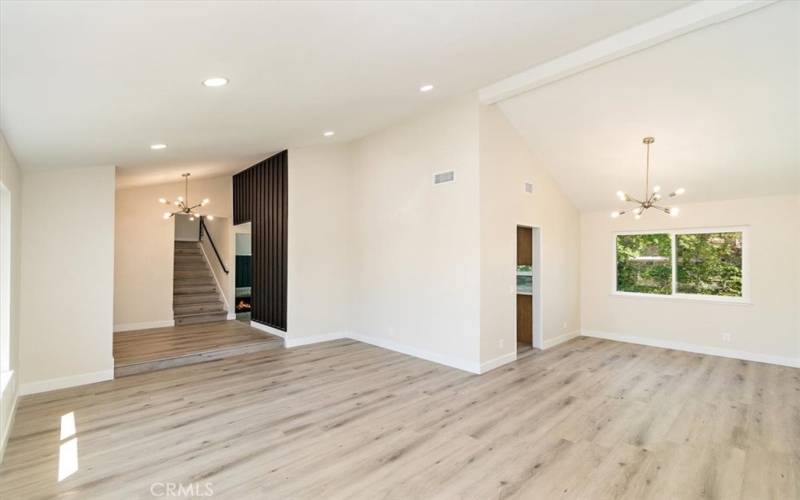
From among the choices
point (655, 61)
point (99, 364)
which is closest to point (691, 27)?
point (655, 61)

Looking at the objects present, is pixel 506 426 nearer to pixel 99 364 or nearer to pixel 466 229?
pixel 466 229

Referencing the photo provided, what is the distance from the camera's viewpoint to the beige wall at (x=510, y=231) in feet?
17.0

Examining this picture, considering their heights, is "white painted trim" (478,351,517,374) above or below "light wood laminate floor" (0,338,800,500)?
above

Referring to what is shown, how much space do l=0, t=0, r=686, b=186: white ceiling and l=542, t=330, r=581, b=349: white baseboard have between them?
4.30 metres

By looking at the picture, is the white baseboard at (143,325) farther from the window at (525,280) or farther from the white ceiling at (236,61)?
the window at (525,280)

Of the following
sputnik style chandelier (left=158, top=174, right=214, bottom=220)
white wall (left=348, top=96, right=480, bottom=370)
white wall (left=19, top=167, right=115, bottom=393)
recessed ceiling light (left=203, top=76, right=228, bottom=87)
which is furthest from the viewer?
sputnik style chandelier (left=158, top=174, right=214, bottom=220)

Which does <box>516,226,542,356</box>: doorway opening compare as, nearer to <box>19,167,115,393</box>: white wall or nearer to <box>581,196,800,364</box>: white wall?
<box>581,196,800,364</box>: white wall

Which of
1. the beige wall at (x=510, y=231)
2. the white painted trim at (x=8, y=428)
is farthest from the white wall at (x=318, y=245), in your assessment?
the white painted trim at (x=8, y=428)

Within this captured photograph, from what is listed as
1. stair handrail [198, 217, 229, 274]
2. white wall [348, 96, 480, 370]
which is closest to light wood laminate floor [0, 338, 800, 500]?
white wall [348, 96, 480, 370]

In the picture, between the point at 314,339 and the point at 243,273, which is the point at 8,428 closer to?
the point at 314,339

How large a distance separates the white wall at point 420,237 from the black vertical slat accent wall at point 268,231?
1.28 m

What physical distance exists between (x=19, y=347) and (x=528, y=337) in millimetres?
6928

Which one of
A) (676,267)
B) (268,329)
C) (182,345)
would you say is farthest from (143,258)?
(676,267)

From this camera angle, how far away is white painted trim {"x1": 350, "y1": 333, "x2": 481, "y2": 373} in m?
5.10
